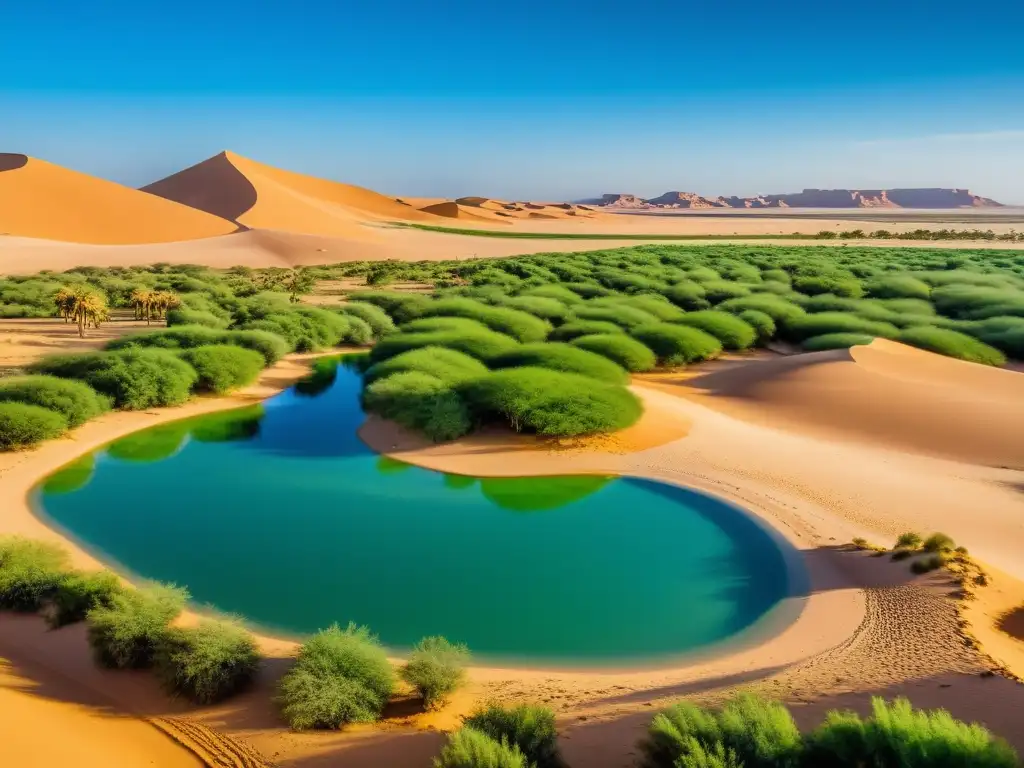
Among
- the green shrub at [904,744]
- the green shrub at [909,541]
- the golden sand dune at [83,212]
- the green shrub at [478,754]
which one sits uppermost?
the golden sand dune at [83,212]

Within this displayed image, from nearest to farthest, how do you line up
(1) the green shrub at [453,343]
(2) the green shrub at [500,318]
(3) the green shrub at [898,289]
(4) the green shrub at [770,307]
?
1. (1) the green shrub at [453,343]
2. (2) the green shrub at [500,318]
3. (4) the green shrub at [770,307]
4. (3) the green shrub at [898,289]

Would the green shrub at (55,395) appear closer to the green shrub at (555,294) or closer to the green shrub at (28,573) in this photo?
the green shrub at (28,573)

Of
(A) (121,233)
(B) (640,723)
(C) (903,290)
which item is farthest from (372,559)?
(A) (121,233)

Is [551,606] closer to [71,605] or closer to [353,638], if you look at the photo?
[353,638]

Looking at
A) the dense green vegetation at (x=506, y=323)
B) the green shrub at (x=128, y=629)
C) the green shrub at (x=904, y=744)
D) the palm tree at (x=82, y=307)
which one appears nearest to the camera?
the green shrub at (x=904, y=744)

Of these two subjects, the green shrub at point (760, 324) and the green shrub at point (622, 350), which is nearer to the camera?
the green shrub at point (622, 350)

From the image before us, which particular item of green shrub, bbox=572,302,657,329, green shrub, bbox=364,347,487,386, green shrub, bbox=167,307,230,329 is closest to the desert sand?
green shrub, bbox=364,347,487,386

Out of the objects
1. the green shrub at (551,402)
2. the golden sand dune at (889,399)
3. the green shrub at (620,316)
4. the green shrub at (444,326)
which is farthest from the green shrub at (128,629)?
the green shrub at (620,316)
